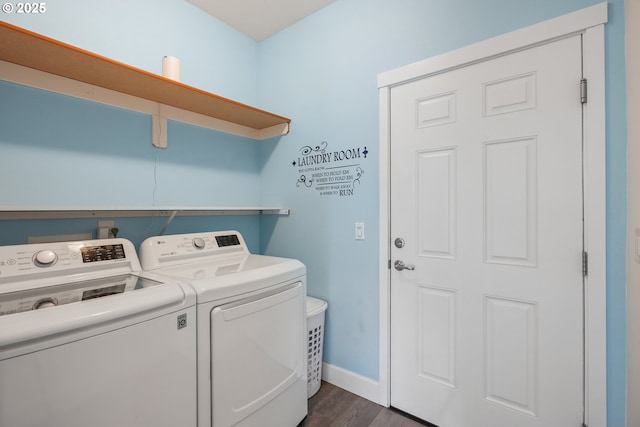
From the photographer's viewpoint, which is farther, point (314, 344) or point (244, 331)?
point (314, 344)

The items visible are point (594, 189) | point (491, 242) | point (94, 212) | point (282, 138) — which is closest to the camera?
point (594, 189)

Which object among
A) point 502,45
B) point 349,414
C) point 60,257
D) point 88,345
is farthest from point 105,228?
point 502,45

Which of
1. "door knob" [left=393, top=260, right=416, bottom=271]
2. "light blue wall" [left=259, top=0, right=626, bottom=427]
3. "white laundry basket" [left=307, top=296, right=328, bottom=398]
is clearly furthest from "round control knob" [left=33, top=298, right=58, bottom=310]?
"door knob" [left=393, top=260, right=416, bottom=271]

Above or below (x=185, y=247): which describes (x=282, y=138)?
above

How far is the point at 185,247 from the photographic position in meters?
1.73

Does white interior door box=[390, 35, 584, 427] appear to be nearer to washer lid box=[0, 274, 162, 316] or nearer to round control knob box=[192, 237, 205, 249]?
round control knob box=[192, 237, 205, 249]

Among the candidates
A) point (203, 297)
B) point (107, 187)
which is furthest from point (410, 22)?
point (107, 187)

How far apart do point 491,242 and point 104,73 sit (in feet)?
6.99

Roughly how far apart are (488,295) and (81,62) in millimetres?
2267

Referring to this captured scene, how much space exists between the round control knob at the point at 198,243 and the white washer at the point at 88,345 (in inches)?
18.6

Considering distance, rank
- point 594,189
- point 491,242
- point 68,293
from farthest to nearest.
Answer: point 491,242, point 594,189, point 68,293

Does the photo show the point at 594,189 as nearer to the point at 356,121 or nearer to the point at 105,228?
the point at 356,121

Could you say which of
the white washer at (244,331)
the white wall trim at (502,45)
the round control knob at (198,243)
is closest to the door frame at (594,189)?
the white wall trim at (502,45)
